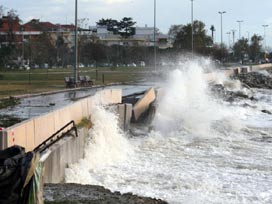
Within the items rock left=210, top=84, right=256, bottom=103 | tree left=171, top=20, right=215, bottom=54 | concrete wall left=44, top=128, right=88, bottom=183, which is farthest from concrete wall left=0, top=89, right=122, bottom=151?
tree left=171, top=20, right=215, bottom=54

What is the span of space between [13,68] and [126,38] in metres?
86.7

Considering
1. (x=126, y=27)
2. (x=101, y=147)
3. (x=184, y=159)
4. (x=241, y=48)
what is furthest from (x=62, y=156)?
(x=126, y=27)

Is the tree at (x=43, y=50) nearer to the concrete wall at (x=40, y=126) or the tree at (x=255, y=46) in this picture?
the tree at (x=255, y=46)

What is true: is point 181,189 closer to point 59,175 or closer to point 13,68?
point 59,175

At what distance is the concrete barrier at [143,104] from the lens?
2430cm

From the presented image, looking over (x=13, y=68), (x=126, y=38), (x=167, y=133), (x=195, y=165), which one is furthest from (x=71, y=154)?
(x=126, y=38)

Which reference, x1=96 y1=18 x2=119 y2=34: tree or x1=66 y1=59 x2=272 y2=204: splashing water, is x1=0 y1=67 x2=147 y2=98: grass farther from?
x1=96 y1=18 x2=119 y2=34: tree

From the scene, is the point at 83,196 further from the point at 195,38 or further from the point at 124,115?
the point at 195,38

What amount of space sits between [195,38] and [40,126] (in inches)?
3493

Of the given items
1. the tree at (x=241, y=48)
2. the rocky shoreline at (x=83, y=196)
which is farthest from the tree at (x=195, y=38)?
the rocky shoreline at (x=83, y=196)

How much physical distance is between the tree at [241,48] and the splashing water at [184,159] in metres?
113

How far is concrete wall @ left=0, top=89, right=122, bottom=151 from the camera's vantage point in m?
9.56

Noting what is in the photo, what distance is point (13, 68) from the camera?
80.9 m

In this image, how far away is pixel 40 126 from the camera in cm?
1182
